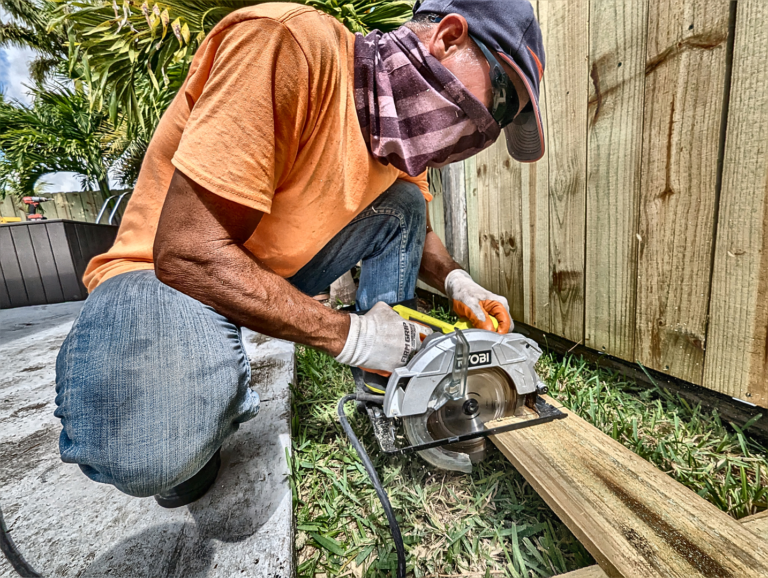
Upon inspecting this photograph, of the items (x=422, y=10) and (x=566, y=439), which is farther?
(x=566, y=439)

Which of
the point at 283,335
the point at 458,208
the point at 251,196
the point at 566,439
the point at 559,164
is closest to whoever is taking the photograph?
the point at 251,196

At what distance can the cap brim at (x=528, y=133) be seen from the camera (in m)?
1.06

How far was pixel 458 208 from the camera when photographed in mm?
2490

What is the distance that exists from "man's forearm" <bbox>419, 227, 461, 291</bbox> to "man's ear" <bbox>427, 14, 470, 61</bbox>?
34.5 inches

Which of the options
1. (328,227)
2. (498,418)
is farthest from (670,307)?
(328,227)

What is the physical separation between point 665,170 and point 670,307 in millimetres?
482

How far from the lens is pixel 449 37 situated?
95 cm

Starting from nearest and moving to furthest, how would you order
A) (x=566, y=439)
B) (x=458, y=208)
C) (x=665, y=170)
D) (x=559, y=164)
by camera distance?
(x=566, y=439)
(x=665, y=170)
(x=559, y=164)
(x=458, y=208)

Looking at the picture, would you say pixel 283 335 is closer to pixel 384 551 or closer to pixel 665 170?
pixel 384 551

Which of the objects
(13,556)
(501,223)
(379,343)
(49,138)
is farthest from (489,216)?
(49,138)

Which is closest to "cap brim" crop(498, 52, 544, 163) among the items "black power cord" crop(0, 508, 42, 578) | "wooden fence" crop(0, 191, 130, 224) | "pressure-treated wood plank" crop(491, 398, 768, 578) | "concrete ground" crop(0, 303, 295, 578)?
"pressure-treated wood plank" crop(491, 398, 768, 578)

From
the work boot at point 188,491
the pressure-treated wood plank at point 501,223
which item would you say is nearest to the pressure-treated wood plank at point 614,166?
the pressure-treated wood plank at point 501,223

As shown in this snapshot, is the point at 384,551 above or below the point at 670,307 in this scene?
below

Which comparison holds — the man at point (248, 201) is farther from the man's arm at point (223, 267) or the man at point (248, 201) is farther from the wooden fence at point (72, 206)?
the wooden fence at point (72, 206)
